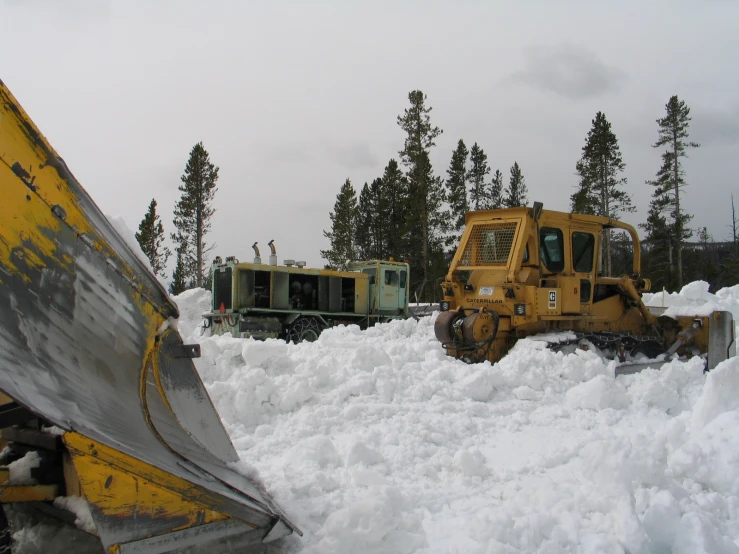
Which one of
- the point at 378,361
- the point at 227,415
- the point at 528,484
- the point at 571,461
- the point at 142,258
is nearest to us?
the point at 142,258

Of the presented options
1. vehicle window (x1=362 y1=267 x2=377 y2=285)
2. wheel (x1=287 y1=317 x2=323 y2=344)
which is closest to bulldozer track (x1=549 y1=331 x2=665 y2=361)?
wheel (x1=287 y1=317 x2=323 y2=344)

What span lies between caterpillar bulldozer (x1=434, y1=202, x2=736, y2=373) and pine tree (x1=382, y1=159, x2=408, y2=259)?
94.8 feet

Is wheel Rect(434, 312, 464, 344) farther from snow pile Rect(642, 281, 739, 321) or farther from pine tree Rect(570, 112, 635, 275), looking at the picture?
pine tree Rect(570, 112, 635, 275)

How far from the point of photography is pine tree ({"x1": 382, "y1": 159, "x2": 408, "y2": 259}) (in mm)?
38625

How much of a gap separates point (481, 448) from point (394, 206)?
1449 inches

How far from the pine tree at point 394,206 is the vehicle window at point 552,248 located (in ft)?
96.6

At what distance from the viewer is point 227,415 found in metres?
5.18

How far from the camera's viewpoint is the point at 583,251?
873cm

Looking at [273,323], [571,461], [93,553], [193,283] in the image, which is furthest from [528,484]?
[193,283]

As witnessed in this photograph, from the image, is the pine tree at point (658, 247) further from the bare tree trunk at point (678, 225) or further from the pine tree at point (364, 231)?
the pine tree at point (364, 231)

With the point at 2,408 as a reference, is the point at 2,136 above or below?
above

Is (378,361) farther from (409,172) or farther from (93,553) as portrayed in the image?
(409,172)

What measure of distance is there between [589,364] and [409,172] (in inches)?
1210

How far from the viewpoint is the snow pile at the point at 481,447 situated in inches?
121
